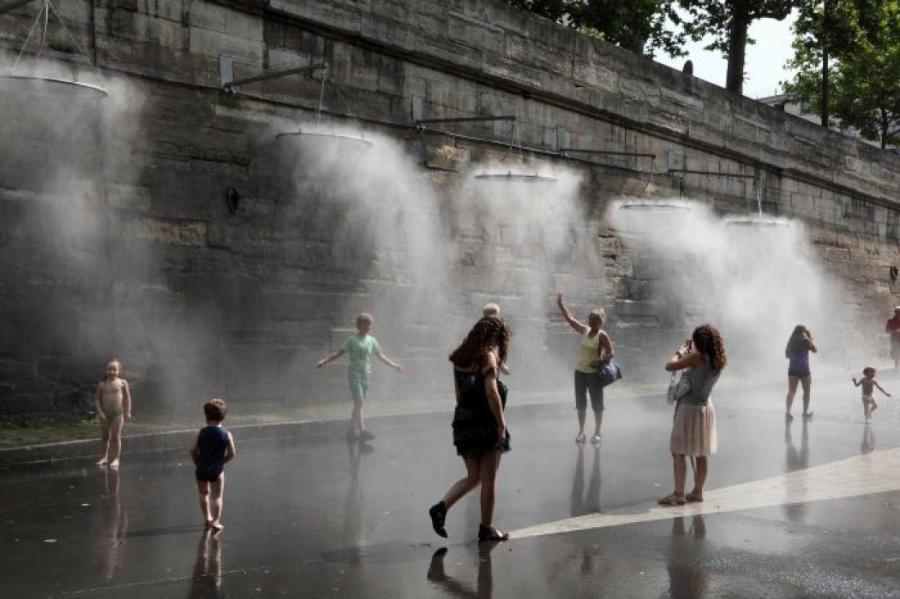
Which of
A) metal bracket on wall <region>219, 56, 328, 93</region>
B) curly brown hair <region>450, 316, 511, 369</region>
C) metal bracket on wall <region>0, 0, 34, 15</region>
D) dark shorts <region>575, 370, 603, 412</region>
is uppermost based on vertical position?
metal bracket on wall <region>0, 0, 34, 15</region>

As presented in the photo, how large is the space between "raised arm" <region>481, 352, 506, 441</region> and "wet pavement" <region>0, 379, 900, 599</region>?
0.73 m

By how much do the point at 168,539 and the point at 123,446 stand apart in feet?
11.7

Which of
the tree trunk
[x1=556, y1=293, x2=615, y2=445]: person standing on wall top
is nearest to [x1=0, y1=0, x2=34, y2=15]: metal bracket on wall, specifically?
[x1=556, y1=293, x2=615, y2=445]: person standing on wall top

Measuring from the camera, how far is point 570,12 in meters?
27.8

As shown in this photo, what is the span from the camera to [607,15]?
28.0 metres

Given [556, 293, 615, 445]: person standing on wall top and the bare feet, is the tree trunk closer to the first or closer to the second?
[556, 293, 615, 445]: person standing on wall top

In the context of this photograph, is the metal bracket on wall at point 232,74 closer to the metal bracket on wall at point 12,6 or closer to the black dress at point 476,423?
the metal bracket on wall at point 12,6

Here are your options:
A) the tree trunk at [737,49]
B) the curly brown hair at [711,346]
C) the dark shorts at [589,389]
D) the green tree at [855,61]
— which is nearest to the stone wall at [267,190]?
the dark shorts at [589,389]

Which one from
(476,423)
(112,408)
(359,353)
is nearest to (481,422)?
(476,423)

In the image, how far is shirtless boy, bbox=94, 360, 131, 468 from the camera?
8.77 m

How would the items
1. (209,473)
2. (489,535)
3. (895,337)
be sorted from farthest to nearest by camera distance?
(895,337), (209,473), (489,535)

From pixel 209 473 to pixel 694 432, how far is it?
3538 mm

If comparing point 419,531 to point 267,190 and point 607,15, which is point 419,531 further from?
point 607,15

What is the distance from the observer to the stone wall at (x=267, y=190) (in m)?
10.7
